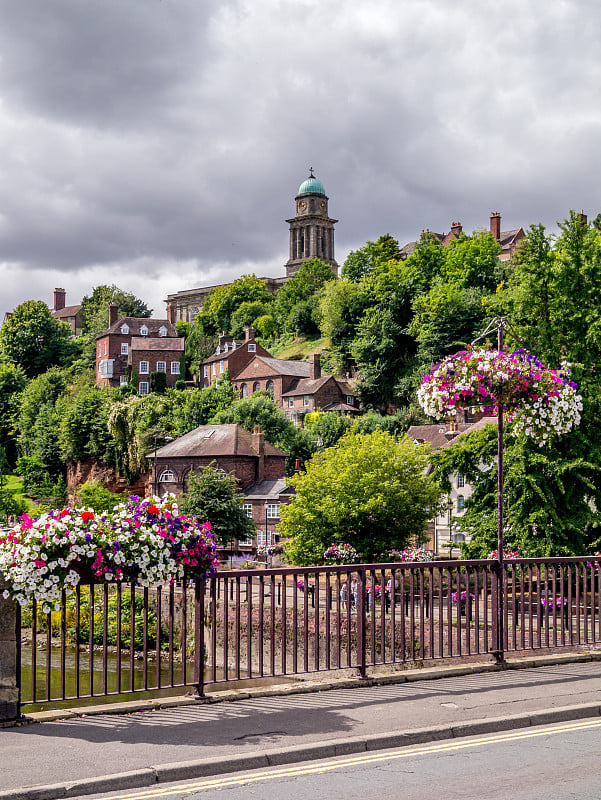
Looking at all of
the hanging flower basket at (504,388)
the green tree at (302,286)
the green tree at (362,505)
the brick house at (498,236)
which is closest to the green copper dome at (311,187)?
the green tree at (302,286)

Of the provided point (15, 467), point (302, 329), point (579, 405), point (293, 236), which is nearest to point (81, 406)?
point (15, 467)

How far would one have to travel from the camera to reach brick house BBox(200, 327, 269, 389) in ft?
341

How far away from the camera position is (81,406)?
84312 millimetres

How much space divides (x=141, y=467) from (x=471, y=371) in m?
65.7

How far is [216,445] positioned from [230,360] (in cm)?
3791

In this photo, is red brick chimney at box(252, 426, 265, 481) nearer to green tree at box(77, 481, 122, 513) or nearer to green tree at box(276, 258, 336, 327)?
green tree at box(77, 481, 122, 513)

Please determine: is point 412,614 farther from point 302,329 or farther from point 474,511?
point 302,329

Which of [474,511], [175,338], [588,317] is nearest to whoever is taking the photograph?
[588,317]

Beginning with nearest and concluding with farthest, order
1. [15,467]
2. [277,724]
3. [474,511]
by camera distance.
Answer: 1. [277,724]
2. [474,511]
3. [15,467]

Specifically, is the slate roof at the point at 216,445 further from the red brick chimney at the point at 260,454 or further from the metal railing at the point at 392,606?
the metal railing at the point at 392,606

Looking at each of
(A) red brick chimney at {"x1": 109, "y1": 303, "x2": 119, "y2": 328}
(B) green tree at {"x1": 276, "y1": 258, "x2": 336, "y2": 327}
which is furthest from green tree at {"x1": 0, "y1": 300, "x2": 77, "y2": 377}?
(B) green tree at {"x1": 276, "y1": 258, "x2": 336, "y2": 327}

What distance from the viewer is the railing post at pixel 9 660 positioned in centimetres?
811

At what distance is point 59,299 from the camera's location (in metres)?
156

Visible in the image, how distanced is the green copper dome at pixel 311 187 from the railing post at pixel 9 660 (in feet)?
526
